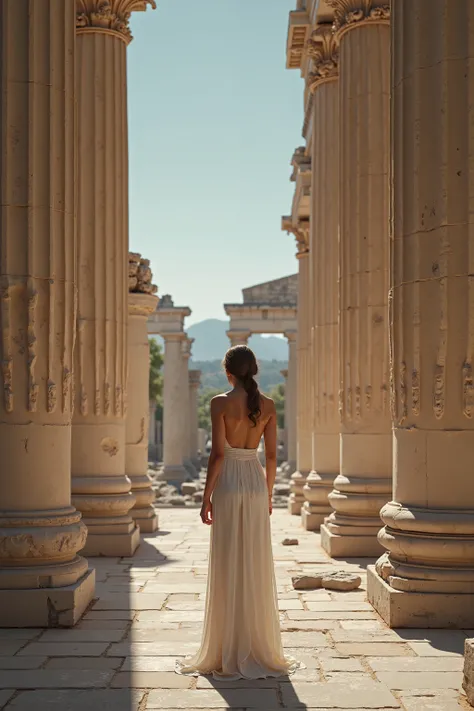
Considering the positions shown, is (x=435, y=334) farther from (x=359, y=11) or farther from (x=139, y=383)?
(x=139, y=383)

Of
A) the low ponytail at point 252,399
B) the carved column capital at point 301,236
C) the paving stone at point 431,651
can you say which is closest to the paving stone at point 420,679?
the paving stone at point 431,651

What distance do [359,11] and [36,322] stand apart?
385 inches

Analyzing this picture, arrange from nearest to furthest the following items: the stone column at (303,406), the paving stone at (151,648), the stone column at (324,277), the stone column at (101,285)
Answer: the paving stone at (151,648) → the stone column at (101,285) → the stone column at (324,277) → the stone column at (303,406)

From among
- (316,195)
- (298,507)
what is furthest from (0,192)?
(298,507)

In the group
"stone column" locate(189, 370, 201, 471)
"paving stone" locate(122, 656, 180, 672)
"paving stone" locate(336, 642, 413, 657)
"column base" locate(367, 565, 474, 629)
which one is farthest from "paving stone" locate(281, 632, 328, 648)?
"stone column" locate(189, 370, 201, 471)

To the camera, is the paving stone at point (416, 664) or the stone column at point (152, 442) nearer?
the paving stone at point (416, 664)

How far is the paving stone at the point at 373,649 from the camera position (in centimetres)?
1005

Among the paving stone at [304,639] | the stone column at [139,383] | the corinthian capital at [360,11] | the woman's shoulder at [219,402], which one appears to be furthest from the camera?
the stone column at [139,383]

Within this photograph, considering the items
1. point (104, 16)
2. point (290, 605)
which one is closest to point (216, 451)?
point (290, 605)

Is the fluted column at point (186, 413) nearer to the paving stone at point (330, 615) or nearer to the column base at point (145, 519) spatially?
the column base at point (145, 519)

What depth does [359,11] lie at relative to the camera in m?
17.9

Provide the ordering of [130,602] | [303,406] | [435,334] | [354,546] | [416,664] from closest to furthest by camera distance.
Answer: [416,664], [435,334], [130,602], [354,546], [303,406]

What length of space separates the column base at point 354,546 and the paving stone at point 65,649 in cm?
787

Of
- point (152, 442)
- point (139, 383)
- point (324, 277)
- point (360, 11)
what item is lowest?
point (152, 442)
